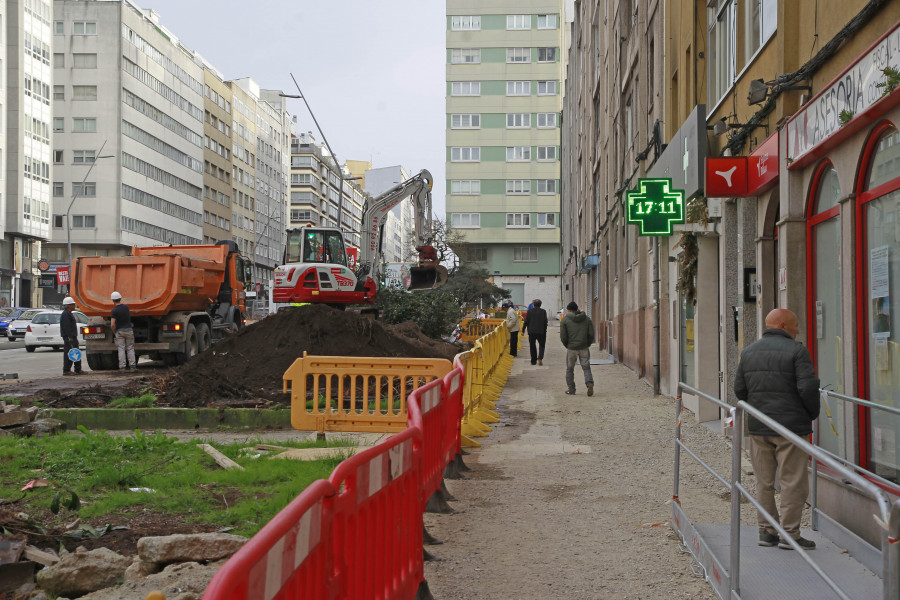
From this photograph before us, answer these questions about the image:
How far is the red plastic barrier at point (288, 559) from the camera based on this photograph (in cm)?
235

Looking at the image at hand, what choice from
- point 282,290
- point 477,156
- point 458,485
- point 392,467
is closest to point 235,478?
point 458,485

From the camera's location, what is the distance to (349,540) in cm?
389

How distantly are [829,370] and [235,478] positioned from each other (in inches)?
216

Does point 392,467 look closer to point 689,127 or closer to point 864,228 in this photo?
point 864,228

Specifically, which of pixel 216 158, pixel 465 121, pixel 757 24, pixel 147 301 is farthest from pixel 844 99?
pixel 216 158

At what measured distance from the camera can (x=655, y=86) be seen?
19.6m

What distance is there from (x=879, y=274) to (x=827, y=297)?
1529 mm

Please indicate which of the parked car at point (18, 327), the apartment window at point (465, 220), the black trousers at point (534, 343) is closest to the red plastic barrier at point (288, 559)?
the black trousers at point (534, 343)

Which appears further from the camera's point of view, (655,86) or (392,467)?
(655,86)

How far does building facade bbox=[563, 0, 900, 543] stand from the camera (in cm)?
693

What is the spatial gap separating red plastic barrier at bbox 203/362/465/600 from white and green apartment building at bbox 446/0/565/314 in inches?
2878

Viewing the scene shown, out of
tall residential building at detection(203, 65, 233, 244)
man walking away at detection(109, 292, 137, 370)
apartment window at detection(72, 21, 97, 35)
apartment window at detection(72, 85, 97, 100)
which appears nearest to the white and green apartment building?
apartment window at detection(72, 85, 97, 100)

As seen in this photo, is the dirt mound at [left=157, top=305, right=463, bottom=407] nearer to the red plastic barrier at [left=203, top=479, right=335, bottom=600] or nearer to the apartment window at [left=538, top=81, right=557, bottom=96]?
the red plastic barrier at [left=203, top=479, right=335, bottom=600]

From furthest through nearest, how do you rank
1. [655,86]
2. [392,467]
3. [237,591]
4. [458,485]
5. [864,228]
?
[655,86] → [458,485] → [864,228] → [392,467] → [237,591]
